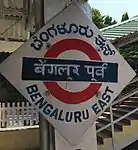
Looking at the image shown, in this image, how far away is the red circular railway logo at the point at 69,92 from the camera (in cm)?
169

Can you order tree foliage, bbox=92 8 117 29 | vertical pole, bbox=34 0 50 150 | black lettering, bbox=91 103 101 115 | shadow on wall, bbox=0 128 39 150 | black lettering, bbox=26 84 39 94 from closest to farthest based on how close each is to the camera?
black lettering, bbox=26 84 39 94, black lettering, bbox=91 103 101 115, vertical pole, bbox=34 0 50 150, shadow on wall, bbox=0 128 39 150, tree foliage, bbox=92 8 117 29

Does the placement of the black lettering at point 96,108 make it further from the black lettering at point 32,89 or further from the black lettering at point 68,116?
the black lettering at point 32,89

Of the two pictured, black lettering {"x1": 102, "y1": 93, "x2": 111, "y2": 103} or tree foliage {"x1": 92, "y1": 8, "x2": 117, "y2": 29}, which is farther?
tree foliage {"x1": 92, "y1": 8, "x2": 117, "y2": 29}

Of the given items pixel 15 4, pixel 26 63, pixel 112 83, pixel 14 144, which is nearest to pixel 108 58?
pixel 112 83

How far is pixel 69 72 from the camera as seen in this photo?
1720 mm

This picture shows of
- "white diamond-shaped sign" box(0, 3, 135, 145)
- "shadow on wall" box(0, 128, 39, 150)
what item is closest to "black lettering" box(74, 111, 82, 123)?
"white diamond-shaped sign" box(0, 3, 135, 145)


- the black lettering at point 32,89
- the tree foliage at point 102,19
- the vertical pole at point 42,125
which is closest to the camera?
the black lettering at point 32,89

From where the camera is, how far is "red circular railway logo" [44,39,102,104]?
1692 millimetres

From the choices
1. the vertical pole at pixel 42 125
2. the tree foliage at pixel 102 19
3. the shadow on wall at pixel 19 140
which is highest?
the tree foliage at pixel 102 19

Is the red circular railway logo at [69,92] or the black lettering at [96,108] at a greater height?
the red circular railway logo at [69,92]

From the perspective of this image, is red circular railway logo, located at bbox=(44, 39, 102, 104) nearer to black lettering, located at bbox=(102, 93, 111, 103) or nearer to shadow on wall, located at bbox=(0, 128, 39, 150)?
black lettering, located at bbox=(102, 93, 111, 103)

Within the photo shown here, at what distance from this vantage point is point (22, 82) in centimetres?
163

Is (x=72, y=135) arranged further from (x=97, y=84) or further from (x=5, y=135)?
(x=5, y=135)

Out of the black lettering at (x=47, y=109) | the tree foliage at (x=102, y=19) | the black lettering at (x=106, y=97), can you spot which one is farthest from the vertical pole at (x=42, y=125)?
the tree foliage at (x=102, y=19)
